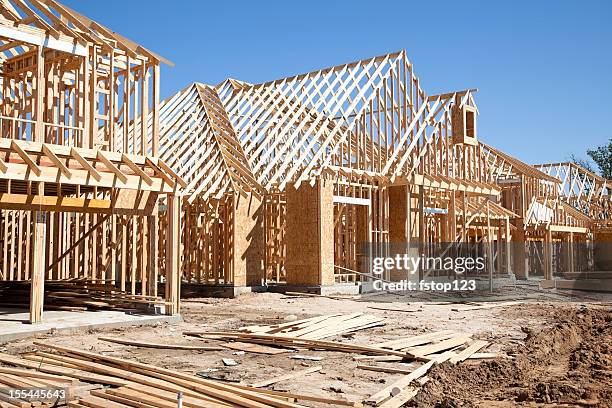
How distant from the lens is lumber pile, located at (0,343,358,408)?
610 cm

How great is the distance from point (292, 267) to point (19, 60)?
9.42 m

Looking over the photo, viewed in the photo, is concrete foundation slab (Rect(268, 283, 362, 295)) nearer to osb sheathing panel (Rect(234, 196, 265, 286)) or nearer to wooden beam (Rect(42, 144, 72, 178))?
osb sheathing panel (Rect(234, 196, 265, 286))

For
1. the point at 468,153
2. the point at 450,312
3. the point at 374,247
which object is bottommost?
the point at 450,312

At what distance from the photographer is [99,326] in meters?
11.7

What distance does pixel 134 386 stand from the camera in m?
6.75

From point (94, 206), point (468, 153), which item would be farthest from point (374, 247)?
point (94, 206)

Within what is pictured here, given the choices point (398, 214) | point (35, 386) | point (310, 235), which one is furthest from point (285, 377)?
point (398, 214)

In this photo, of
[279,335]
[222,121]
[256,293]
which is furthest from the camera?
[222,121]

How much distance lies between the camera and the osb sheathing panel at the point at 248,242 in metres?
19.0

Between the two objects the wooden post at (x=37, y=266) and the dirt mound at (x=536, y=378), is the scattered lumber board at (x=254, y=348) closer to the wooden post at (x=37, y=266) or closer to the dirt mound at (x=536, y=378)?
the dirt mound at (x=536, y=378)

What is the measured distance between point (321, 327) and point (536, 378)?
4.48m

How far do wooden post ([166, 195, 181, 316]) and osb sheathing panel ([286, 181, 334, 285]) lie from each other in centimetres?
678

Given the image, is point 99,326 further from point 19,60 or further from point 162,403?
point 19,60

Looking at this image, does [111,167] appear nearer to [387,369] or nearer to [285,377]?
[285,377]
